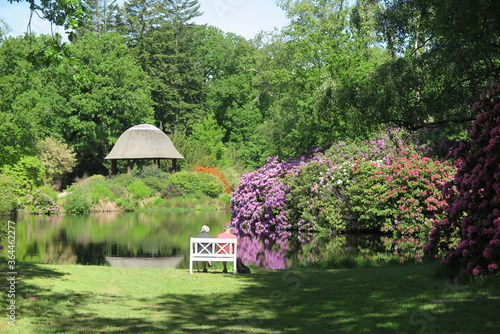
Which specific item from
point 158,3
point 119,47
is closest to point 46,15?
point 119,47

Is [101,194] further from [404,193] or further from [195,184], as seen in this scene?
[404,193]

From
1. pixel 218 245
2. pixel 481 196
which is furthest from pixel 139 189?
pixel 481 196

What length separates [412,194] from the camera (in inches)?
868

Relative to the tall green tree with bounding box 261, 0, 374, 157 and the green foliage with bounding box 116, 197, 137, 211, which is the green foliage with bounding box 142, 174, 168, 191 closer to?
the green foliage with bounding box 116, 197, 137, 211

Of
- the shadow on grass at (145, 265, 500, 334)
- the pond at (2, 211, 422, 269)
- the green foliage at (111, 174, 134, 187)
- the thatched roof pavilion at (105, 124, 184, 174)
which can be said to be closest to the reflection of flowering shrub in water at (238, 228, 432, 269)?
the pond at (2, 211, 422, 269)

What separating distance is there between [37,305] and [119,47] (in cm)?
4842

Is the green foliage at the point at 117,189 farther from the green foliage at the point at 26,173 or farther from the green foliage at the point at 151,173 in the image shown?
the green foliage at the point at 26,173

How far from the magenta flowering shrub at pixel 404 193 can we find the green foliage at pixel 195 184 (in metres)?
22.8

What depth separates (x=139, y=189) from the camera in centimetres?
4303

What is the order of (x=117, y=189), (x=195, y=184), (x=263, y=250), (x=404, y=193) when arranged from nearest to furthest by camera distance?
(x=263, y=250), (x=404, y=193), (x=117, y=189), (x=195, y=184)

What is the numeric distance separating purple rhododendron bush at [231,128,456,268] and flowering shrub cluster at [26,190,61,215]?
607 inches

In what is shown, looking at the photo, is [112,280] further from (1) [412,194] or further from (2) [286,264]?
(1) [412,194]

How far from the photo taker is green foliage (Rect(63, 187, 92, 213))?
39.9m

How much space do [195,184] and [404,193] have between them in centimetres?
2489
